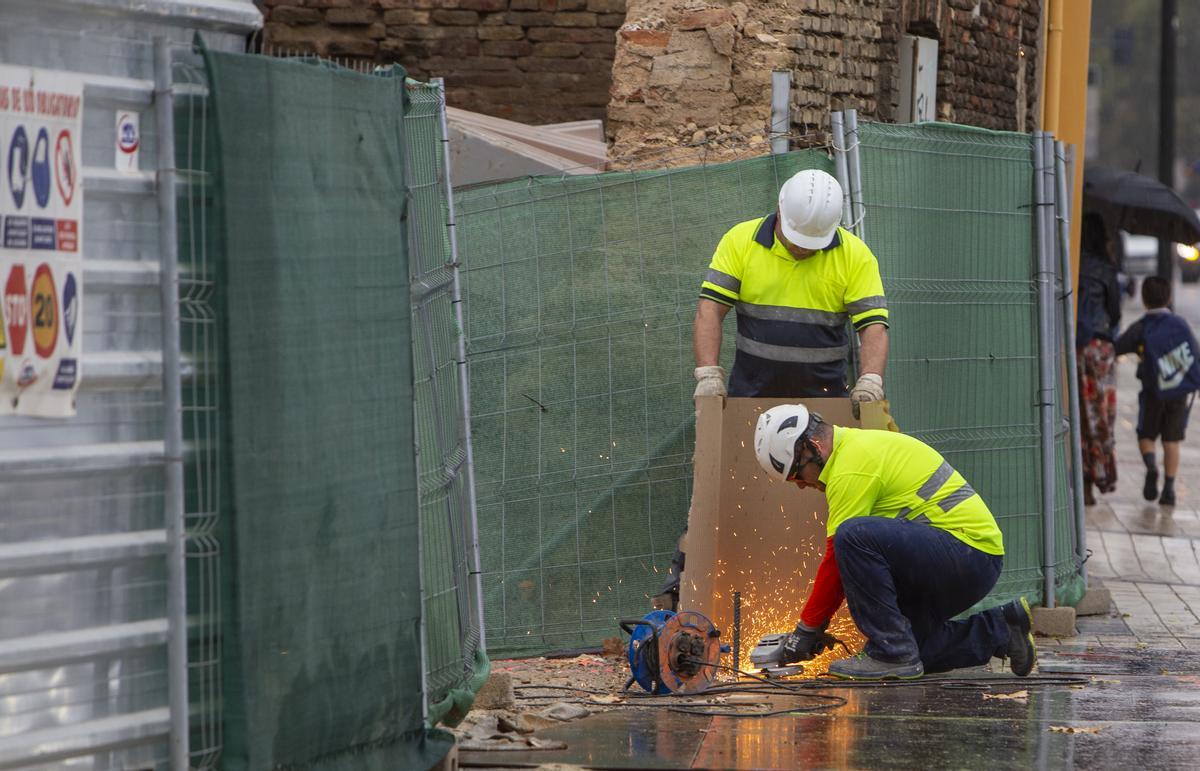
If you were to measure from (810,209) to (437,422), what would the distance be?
2.18m

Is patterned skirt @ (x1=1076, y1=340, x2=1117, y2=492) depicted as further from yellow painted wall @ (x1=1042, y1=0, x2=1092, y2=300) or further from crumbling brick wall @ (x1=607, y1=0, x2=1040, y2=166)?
crumbling brick wall @ (x1=607, y1=0, x2=1040, y2=166)

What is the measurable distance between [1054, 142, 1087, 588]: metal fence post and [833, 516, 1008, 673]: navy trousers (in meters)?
2.20

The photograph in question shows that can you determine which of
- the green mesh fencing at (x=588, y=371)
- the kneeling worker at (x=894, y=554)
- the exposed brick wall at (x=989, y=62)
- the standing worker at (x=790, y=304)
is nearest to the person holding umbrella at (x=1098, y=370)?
the exposed brick wall at (x=989, y=62)

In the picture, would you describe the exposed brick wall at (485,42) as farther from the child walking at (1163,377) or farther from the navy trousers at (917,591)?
the navy trousers at (917,591)

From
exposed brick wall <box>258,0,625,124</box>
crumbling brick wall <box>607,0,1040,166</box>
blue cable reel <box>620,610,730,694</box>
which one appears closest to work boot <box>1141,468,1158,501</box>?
exposed brick wall <box>258,0,625,124</box>

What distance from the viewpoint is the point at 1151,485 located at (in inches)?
576

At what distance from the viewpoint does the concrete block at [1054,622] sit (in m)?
8.91

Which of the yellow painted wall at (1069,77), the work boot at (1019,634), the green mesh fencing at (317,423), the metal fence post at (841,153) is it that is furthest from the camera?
the yellow painted wall at (1069,77)

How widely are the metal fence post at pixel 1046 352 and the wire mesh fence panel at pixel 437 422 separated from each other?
3545mm

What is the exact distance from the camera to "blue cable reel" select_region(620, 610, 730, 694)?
6871 mm

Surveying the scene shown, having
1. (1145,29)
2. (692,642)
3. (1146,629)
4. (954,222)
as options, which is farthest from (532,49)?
(1145,29)

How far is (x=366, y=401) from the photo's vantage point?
5.12 meters

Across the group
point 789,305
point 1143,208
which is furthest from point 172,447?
point 1143,208

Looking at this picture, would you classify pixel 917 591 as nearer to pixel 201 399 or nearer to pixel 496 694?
pixel 496 694
